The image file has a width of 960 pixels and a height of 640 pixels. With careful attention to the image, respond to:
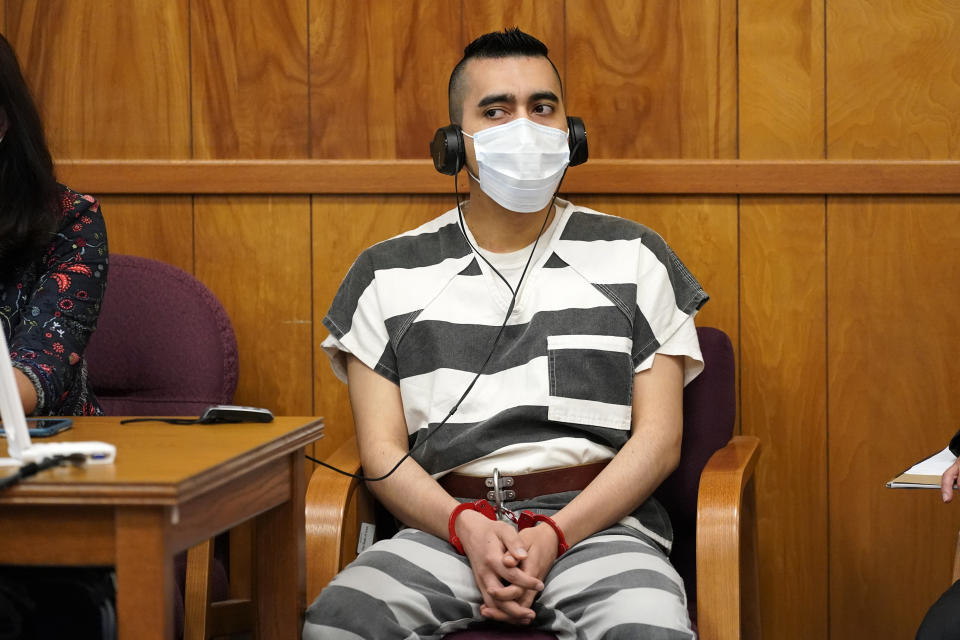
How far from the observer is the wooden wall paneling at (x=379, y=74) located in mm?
2180

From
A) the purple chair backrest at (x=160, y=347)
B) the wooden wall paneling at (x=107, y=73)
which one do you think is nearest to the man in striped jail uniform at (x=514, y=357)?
the purple chair backrest at (x=160, y=347)

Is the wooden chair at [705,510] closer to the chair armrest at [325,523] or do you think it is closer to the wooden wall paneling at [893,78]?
the chair armrest at [325,523]

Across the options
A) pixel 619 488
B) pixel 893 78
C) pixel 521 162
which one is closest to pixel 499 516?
pixel 619 488

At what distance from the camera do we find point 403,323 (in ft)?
5.93

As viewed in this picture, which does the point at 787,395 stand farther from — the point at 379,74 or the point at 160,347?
the point at 160,347

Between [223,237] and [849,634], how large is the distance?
5.29 feet

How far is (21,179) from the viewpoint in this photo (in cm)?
173

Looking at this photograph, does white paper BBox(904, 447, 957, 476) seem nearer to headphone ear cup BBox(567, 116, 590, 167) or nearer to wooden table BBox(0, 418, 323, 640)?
headphone ear cup BBox(567, 116, 590, 167)

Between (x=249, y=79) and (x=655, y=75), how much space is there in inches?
34.6

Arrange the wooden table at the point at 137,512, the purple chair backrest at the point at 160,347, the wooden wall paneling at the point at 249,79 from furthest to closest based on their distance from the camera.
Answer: the wooden wall paneling at the point at 249,79
the purple chair backrest at the point at 160,347
the wooden table at the point at 137,512

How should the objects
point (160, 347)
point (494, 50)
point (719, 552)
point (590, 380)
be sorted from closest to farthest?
point (719, 552) < point (590, 380) < point (494, 50) < point (160, 347)

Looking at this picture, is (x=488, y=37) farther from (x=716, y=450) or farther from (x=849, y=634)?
(x=849, y=634)

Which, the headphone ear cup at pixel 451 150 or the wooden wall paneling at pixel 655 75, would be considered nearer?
the headphone ear cup at pixel 451 150

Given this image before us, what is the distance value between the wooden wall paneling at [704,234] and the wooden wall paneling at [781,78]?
0.51 feet
